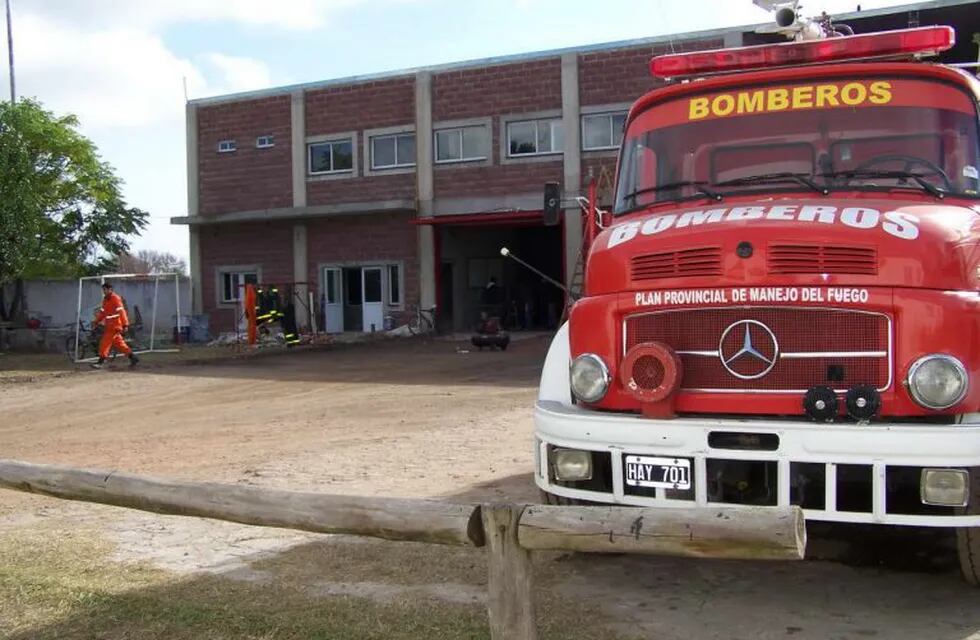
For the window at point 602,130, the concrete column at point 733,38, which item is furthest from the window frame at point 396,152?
the concrete column at point 733,38

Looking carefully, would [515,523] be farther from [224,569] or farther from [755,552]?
[224,569]

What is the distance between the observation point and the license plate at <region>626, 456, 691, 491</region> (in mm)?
4461

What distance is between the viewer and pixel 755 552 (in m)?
3.54

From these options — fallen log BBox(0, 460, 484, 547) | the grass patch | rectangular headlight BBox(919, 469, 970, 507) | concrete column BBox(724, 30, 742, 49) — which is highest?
concrete column BBox(724, 30, 742, 49)

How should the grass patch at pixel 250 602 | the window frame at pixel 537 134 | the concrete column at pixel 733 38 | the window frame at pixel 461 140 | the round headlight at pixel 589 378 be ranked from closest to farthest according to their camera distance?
the grass patch at pixel 250 602, the round headlight at pixel 589 378, the concrete column at pixel 733 38, the window frame at pixel 537 134, the window frame at pixel 461 140

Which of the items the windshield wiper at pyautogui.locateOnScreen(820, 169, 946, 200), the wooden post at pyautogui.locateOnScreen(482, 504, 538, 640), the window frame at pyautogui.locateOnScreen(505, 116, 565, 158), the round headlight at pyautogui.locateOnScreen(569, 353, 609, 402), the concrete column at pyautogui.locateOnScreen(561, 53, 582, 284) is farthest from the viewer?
the window frame at pyautogui.locateOnScreen(505, 116, 565, 158)

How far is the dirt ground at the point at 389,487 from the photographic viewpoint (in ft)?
15.8

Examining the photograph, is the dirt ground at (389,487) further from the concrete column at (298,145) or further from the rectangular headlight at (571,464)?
the concrete column at (298,145)

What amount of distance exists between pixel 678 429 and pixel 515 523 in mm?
1023

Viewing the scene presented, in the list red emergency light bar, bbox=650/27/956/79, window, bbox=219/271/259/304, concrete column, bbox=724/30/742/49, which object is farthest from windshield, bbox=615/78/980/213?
window, bbox=219/271/259/304

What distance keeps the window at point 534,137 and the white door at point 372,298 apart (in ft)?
19.1

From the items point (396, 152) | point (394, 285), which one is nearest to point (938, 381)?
point (394, 285)

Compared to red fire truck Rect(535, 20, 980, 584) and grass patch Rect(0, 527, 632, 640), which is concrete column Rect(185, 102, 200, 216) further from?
red fire truck Rect(535, 20, 980, 584)

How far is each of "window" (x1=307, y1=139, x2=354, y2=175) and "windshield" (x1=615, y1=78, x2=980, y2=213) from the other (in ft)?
79.8
